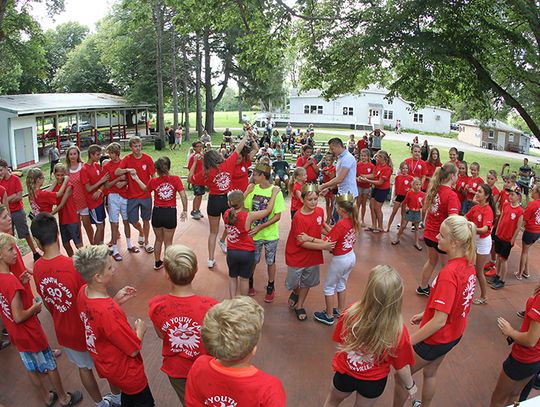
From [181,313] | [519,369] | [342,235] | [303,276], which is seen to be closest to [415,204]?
[303,276]

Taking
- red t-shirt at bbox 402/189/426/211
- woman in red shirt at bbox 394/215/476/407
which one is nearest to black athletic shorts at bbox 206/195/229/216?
red t-shirt at bbox 402/189/426/211

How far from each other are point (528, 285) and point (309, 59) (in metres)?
8.29

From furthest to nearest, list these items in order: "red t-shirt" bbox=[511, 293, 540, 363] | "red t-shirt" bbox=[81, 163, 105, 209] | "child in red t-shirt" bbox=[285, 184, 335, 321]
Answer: "red t-shirt" bbox=[81, 163, 105, 209]
"child in red t-shirt" bbox=[285, 184, 335, 321]
"red t-shirt" bbox=[511, 293, 540, 363]

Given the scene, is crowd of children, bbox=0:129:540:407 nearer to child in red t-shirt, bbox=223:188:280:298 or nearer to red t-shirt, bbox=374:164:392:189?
child in red t-shirt, bbox=223:188:280:298

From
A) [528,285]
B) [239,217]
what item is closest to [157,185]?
[239,217]

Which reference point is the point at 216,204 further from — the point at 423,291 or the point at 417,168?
the point at 417,168

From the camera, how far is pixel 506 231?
6.35 meters

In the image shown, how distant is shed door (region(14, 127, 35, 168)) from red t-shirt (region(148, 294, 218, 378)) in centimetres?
1841

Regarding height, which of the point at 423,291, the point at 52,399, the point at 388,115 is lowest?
the point at 52,399

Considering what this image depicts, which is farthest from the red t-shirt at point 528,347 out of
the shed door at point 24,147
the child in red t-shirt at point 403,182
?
the shed door at point 24,147

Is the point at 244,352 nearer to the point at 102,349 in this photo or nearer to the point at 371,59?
the point at 102,349

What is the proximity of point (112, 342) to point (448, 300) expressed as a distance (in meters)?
2.41

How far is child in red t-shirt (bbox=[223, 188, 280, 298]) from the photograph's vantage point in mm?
5129

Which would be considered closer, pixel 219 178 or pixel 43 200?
pixel 43 200
